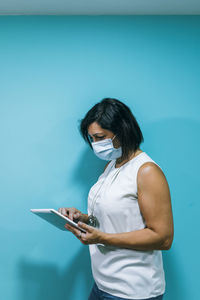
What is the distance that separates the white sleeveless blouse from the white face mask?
0.08m

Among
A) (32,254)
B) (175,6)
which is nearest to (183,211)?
(32,254)

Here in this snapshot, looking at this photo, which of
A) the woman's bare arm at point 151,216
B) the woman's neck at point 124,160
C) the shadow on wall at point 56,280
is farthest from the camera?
the shadow on wall at point 56,280

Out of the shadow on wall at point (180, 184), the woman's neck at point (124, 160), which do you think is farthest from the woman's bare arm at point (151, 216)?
the shadow on wall at point (180, 184)

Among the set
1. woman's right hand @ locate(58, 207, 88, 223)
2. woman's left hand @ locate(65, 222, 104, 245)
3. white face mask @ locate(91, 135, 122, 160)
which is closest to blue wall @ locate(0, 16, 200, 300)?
woman's right hand @ locate(58, 207, 88, 223)

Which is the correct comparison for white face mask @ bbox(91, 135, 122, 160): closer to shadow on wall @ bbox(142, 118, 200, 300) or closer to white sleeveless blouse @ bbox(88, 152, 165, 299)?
white sleeveless blouse @ bbox(88, 152, 165, 299)

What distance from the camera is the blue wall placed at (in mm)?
1354

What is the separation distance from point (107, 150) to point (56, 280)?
0.77 m

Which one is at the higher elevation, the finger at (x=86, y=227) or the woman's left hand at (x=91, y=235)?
the finger at (x=86, y=227)

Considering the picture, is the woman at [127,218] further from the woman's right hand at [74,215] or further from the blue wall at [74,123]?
the blue wall at [74,123]

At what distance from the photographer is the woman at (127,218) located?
910 millimetres

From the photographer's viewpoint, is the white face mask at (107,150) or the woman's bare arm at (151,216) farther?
the white face mask at (107,150)

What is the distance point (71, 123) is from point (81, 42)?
17.1 inches

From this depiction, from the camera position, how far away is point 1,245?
1.35 metres

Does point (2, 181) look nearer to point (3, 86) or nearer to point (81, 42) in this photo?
point (3, 86)
